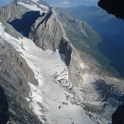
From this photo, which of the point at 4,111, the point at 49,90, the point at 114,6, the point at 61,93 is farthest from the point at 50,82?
the point at 114,6

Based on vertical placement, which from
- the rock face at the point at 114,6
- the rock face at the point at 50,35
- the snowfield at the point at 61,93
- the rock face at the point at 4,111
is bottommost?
the snowfield at the point at 61,93

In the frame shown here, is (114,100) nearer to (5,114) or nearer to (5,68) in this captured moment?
(5,68)

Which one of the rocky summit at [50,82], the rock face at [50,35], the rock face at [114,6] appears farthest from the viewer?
the rock face at [50,35]

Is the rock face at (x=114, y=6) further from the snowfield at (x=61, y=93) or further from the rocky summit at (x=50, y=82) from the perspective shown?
the snowfield at (x=61, y=93)

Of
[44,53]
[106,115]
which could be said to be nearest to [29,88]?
[106,115]

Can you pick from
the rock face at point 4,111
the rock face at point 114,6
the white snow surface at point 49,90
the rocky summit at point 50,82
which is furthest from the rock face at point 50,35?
the rock face at point 114,6

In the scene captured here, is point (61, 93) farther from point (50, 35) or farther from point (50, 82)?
point (50, 35)

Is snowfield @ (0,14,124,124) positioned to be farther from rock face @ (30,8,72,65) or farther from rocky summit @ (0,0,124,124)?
rock face @ (30,8,72,65)
